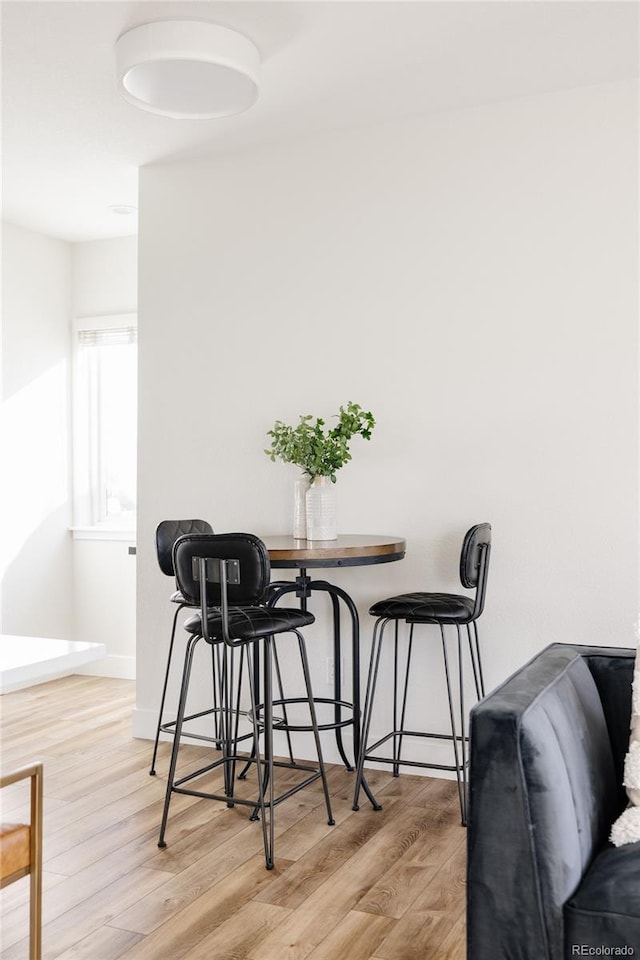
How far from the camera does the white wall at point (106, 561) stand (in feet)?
18.5

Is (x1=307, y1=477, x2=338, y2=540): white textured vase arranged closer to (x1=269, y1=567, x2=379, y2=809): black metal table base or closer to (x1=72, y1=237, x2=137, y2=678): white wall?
(x1=269, y1=567, x2=379, y2=809): black metal table base

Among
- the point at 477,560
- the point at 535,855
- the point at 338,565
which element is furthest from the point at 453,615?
the point at 535,855

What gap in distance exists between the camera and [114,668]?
5.63m

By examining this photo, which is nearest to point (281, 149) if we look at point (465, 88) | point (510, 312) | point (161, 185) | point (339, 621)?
point (161, 185)

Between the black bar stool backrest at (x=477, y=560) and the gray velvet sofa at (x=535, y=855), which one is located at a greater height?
the black bar stool backrest at (x=477, y=560)

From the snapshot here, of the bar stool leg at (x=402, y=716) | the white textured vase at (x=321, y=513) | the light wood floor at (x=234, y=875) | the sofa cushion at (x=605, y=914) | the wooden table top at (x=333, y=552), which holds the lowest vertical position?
the light wood floor at (x=234, y=875)

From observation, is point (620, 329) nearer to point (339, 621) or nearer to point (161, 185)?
point (339, 621)

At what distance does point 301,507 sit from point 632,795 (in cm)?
206

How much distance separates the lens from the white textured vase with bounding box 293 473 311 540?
3.67 metres

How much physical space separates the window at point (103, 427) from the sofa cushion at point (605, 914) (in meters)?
4.49

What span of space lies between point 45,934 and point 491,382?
2.49 meters

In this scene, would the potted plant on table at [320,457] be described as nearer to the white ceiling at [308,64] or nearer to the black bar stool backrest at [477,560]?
the black bar stool backrest at [477,560]

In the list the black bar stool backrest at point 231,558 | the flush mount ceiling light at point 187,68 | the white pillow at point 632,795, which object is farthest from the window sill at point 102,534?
the white pillow at point 632,795

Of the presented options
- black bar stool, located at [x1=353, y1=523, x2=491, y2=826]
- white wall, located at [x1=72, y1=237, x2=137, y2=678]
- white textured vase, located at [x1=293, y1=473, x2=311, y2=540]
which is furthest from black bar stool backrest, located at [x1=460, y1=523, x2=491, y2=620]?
white wall, located at [x1=72, y1=237, x2=137, y2=678]
